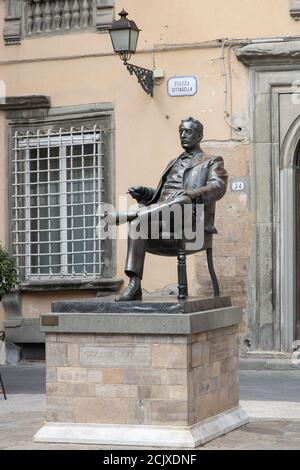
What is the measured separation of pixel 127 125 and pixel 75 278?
2.02 metres

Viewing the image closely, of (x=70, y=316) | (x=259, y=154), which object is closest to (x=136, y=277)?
(x=70, y=316)

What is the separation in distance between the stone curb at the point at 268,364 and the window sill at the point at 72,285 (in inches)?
73.3

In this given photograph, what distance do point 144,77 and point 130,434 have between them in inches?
278

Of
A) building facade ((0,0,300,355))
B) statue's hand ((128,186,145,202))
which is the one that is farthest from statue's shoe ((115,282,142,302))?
building facade ((0,0,300,355))

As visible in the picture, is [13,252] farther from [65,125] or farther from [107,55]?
[107,55]

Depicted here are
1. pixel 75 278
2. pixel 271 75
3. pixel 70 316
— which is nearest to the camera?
pixel 70 316

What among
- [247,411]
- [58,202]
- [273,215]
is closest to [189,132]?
[247,411]

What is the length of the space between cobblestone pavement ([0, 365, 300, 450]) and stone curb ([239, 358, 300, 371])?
0.46 ft

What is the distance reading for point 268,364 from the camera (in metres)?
14.1

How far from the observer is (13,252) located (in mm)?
15930

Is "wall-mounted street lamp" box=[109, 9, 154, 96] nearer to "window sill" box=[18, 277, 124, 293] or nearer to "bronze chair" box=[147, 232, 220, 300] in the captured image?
"window sill" box=[18, 277, 124, 293]

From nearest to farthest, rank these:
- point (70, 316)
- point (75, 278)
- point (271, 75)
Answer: point (70, 316) → point (271, 75) → point (75, 278)

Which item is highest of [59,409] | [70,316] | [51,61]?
[51,61]

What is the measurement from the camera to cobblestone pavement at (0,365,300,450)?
8.68 meters
